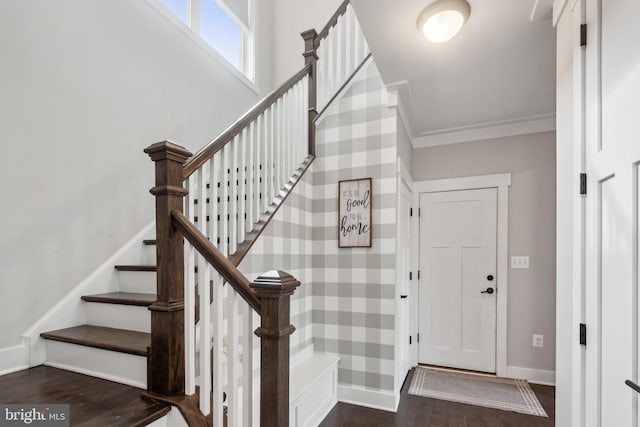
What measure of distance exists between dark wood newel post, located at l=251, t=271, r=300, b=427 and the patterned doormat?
88.2 inches

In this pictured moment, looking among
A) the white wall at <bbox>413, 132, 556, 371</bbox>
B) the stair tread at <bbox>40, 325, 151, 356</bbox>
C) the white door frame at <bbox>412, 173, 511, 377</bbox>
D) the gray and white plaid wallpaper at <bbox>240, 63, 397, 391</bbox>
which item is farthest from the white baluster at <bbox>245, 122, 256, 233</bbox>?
the white wall at <bbox>413, 132, 556, 371</bbox>

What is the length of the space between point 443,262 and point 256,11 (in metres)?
3.93

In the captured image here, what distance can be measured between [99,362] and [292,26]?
4.45 m

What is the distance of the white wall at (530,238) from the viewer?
3.18m

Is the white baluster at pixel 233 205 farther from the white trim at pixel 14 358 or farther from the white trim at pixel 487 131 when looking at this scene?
the white trim at pixel 487 131

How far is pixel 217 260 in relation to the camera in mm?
1302

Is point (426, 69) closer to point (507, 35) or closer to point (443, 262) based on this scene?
point (507, 35)

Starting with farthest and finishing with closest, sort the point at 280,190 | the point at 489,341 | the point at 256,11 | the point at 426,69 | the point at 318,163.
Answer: the point at 256,11, the point at 489,341, the point at 318,163, the point at 280,190, the point at 426,69

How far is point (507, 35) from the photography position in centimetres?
196

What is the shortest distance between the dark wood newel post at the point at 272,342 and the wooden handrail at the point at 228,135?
0.71 m

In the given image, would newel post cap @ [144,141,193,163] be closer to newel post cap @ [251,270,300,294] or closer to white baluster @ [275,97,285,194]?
newel post cap @ [251,270,300,294]

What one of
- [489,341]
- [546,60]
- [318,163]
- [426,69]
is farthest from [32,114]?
[489,341]

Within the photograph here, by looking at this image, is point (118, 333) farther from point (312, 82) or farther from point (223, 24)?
point (223, 24)

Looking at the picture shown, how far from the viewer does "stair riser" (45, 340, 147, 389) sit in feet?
5.05
